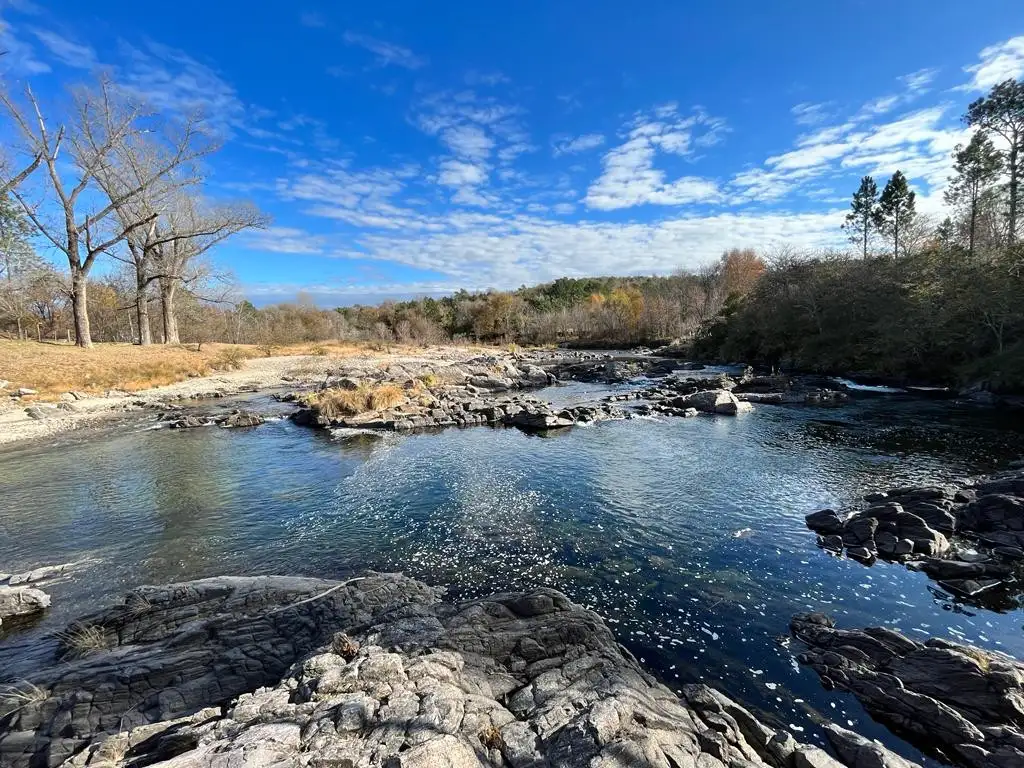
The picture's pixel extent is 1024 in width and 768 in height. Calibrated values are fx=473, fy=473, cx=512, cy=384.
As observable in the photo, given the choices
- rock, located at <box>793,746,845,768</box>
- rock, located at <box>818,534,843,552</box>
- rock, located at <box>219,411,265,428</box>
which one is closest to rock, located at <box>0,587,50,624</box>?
rock, located at <box>793,746,845,768</box>

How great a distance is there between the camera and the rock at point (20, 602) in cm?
686

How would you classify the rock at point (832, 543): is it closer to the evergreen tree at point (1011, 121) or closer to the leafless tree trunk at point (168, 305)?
the evergreen tree at point (1011, 121)

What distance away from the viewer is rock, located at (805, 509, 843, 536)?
9570 mm

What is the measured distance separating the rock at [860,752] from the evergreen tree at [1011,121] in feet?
120

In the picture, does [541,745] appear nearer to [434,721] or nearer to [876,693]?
[434,721]

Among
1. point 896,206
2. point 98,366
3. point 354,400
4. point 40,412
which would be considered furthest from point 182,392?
point 896,206

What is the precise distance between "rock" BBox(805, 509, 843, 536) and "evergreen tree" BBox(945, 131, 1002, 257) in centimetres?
3058

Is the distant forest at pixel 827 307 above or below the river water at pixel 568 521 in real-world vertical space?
above

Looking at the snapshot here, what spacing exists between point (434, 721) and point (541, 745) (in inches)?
34.6

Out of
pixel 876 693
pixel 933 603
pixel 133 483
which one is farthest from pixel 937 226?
pixel 133 483

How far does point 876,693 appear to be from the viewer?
5.23 m

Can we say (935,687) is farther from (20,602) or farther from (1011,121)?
(1011,121)

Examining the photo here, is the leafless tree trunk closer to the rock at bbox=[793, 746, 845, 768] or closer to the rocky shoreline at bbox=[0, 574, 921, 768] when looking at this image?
the rocky shoreline at bbox=[0, 574, 921, 768]

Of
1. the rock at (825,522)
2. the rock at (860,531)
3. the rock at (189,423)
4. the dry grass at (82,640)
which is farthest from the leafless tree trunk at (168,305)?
the rock at (860,531)
